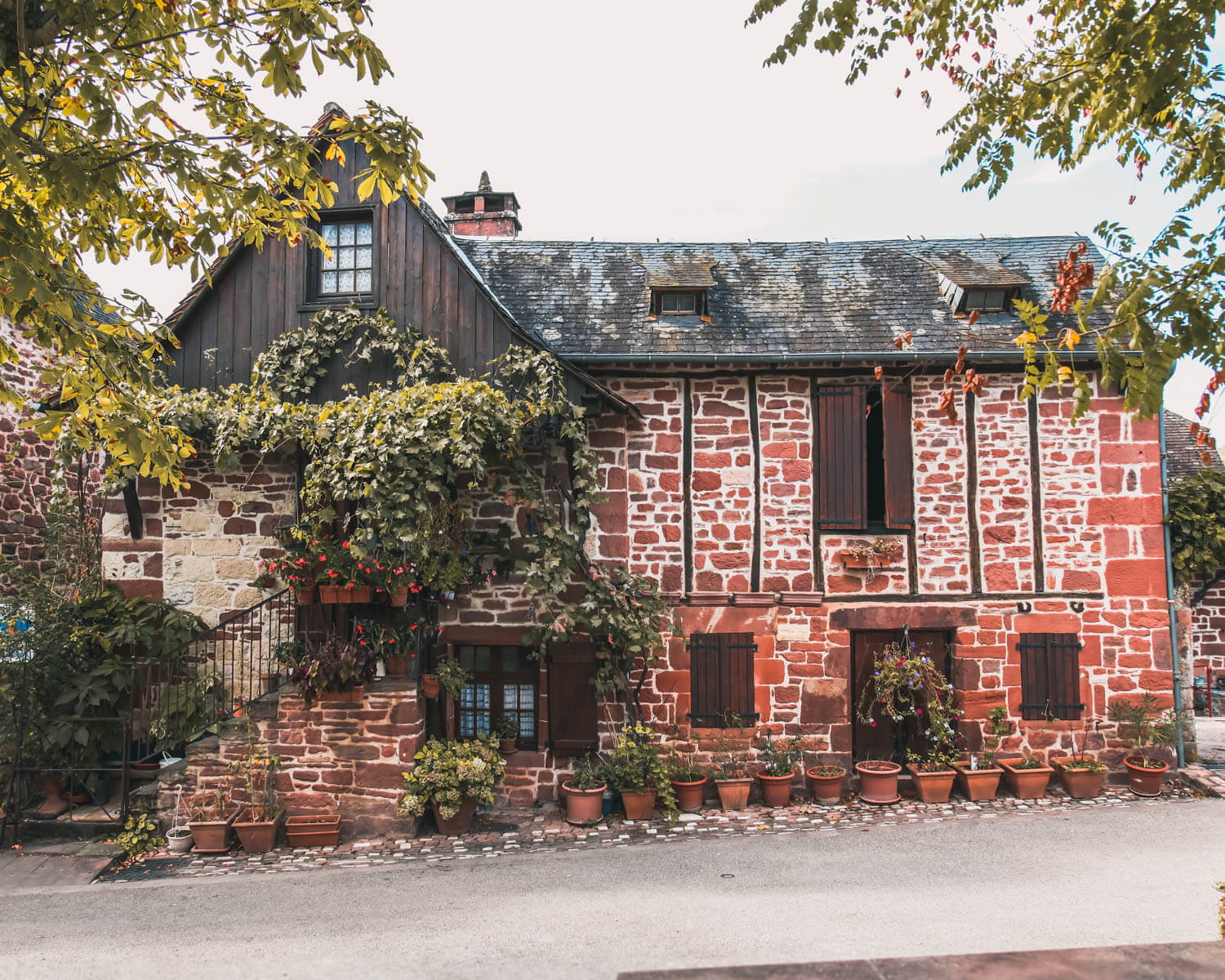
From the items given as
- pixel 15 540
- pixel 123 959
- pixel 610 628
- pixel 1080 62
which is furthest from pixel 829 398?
pixel 15 540

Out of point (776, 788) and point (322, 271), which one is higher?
point (322, 271)

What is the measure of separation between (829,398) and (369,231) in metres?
5.28

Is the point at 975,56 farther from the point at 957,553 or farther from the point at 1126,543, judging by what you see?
the point at 1126,543

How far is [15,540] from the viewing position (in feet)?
36.8

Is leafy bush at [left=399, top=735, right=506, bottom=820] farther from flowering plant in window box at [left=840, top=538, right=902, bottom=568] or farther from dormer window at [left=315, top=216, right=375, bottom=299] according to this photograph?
dormer window at [left=315, top=216, right=375, bottom=299]

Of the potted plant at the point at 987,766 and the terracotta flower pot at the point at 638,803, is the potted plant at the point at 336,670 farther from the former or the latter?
the potted plant at the point at 987,766

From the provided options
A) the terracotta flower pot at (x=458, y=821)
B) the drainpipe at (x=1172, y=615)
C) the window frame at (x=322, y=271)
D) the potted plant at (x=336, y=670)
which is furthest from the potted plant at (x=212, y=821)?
the drainpipe at (x=1172, y=615)

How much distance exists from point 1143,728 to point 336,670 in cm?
825

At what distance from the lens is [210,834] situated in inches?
286

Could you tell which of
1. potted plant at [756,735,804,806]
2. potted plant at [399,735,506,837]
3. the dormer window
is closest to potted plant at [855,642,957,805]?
potted plant at [756,735,804,806]

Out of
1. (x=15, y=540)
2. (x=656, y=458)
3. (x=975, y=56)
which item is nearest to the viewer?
(x=975, y=56)

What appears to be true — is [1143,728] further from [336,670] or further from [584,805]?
[336,670]

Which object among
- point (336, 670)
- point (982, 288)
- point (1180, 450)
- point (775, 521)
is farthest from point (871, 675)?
point (1180, 450)

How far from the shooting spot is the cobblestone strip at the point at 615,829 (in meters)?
7.16
